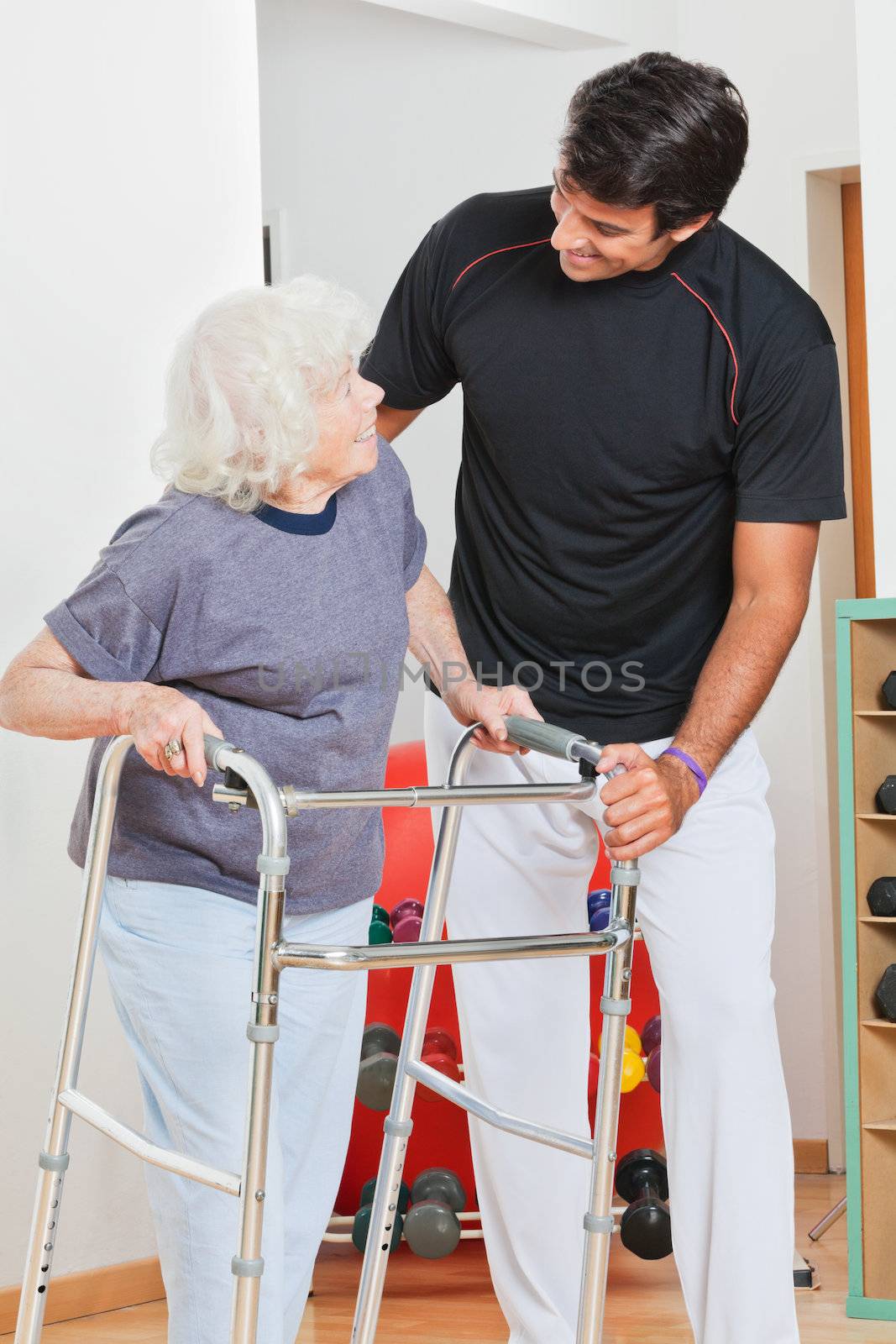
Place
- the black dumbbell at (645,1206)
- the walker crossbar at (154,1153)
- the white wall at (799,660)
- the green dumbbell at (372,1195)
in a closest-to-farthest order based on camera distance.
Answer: the walker crossbar at (154,1153)
the black dumbbell at (645,1206)
the green dumbbell at (372,1195)
the white wall at (799,660)

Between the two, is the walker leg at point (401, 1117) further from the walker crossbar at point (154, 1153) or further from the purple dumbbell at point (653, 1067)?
the purple dumbbell at point (653, 1067)

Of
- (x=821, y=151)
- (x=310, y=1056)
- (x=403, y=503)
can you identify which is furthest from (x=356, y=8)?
(x=310, y=1056)

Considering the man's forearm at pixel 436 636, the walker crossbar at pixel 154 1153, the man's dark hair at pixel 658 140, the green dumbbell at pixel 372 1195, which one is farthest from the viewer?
the green dumbbell at pixel 372 1195

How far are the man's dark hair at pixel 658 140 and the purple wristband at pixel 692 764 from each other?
707mm

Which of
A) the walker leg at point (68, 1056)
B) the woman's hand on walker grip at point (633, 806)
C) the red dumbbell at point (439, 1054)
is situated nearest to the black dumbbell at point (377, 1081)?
the red dumbbell at point (439, 1054)

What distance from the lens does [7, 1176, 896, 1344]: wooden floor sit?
297cm

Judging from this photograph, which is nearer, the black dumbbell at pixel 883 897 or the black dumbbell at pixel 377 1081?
the black dumbbell at pixel 377 1081

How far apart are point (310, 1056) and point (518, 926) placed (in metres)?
0.56

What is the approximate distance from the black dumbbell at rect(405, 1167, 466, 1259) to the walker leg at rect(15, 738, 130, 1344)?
1.18 meters

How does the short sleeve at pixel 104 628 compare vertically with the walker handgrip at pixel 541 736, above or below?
above

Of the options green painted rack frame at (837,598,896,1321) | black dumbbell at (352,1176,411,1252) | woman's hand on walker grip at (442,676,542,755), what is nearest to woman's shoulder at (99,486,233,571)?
woman's hand on walker grip at (442,676,542,755)

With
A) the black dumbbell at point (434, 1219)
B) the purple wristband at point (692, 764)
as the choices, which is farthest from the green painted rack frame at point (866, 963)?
the purple wristband at point (692, 764)

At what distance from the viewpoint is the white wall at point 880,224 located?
3191 millimetres

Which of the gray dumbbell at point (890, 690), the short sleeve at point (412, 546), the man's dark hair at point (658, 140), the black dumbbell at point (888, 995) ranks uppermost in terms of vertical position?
the man's dark hair at point (658, 140)
